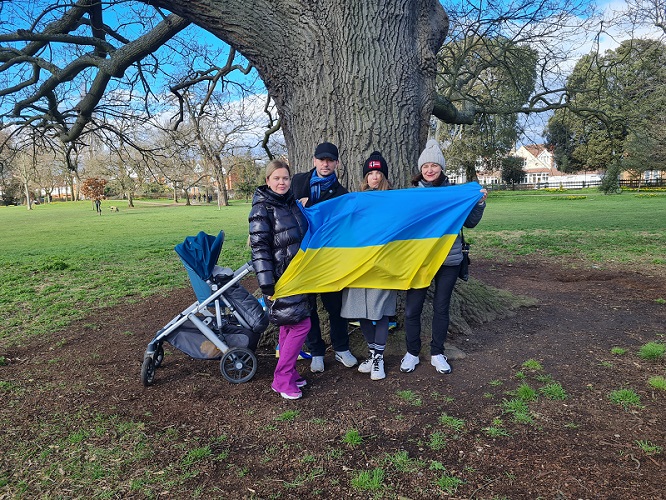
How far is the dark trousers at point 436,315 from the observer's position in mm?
4066

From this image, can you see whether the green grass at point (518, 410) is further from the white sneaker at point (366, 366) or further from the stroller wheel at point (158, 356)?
the stroller wheel at point (158, 356)

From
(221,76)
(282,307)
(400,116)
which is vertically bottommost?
(282,307)

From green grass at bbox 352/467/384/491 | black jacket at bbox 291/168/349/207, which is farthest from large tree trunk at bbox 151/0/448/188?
green grass at bbox 352/467/384/491

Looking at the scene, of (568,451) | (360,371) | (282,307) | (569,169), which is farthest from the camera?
(569,169)

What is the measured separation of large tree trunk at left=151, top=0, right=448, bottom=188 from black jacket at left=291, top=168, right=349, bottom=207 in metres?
0.40

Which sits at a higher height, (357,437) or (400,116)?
(400,116)

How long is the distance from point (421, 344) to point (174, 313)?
373 centimetres

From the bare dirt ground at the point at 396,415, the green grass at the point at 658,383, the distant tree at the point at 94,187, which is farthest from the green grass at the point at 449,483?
the distant tree at the point at 94,187

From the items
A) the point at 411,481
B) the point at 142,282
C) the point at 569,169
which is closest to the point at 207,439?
the point at 411,481

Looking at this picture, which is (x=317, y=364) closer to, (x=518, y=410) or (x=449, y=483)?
(x=518, y=410)

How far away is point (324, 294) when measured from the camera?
13.7 ft

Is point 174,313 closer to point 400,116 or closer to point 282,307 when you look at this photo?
point 282,307

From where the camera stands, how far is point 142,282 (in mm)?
8922

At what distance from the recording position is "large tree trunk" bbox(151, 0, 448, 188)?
181 inches
